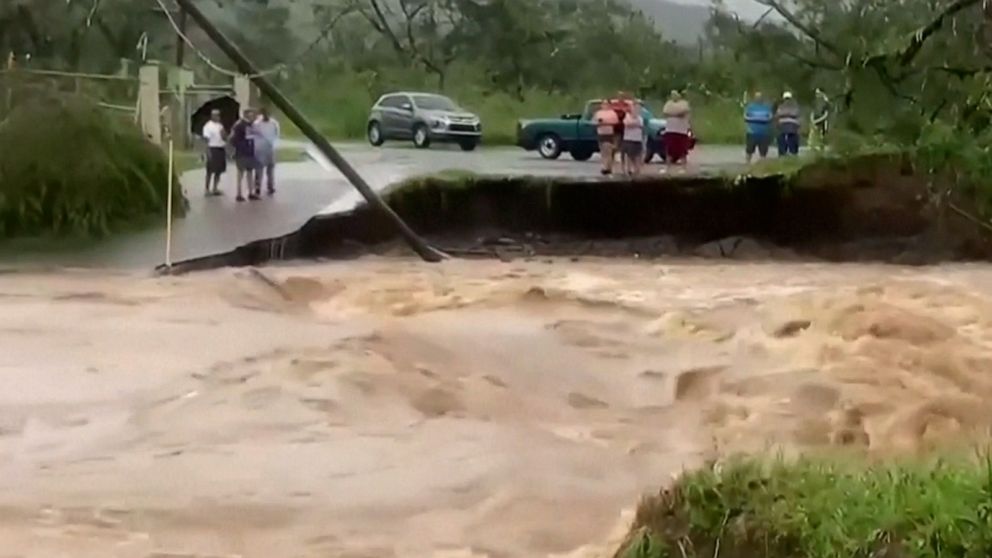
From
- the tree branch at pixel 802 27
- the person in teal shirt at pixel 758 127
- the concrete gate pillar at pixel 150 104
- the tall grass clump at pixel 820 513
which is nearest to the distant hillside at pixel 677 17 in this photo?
the tree branch at pixel 802 27

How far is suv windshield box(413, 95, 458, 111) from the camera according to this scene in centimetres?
1077

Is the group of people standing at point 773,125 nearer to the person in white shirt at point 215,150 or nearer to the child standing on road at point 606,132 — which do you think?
the child standing on road at point 606,132

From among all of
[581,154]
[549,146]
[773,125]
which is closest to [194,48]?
[549,146]

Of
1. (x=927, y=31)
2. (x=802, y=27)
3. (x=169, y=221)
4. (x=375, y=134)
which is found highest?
(x=802, y=27)

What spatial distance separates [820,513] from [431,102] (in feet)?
27.9

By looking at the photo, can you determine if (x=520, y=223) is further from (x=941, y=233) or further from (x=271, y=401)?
(x=271, y=401)

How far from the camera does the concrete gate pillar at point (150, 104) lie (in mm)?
9500

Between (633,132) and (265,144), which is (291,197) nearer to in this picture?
(265,144)

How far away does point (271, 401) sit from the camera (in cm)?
561

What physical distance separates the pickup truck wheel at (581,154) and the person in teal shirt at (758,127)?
123cm

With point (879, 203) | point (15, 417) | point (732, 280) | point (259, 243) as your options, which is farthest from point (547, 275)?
point (15, 417)

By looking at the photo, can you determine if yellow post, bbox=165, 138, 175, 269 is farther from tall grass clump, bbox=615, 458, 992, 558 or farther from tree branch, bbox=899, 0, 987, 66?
tall grass clump, bbox=615, 458, 992, 558

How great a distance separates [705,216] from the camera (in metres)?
11.4

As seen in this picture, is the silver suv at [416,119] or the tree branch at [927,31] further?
the silver suv at [416,119]
